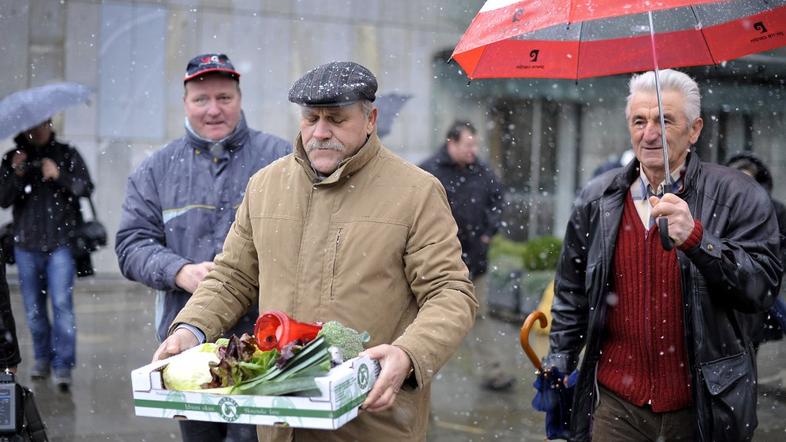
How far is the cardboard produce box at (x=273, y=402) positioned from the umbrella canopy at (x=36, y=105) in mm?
5731

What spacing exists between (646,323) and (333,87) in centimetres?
170

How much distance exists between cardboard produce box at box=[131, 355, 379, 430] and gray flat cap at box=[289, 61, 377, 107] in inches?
33.7

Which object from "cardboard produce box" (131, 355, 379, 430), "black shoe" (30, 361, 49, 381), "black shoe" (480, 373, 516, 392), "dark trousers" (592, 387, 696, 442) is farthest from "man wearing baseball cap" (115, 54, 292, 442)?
"black shoe" (480, 373, 516, 392)

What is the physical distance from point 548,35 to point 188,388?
2.45m

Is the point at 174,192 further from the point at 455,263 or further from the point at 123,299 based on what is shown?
the point at 123,299

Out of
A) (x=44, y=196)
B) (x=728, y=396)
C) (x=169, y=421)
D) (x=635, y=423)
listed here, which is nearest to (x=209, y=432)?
(x=635, y=423)

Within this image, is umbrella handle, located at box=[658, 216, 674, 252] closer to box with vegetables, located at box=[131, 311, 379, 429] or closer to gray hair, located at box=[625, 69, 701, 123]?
gray hair, located at box=[625, 69, 701, 123]

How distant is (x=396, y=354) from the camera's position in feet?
9.91

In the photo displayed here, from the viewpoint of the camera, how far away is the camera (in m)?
4.29

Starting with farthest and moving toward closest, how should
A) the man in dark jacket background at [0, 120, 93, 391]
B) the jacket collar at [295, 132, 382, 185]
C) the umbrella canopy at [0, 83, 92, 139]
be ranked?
the man in dark jacket background at [0, 120, 93, 391] → the umbrella canopy at [0, 83, 92, 139] → the jacket collar at [295, 132, 382, 185]

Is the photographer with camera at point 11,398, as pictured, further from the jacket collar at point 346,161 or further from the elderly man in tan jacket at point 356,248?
the jacket collar at point 346,161

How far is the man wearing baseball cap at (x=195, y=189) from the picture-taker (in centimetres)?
478

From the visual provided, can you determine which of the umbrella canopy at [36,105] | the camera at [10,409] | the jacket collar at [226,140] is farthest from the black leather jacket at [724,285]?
the umbrella canopy at [36,105]

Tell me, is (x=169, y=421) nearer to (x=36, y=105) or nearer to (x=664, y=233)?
(x=36, y=105)
